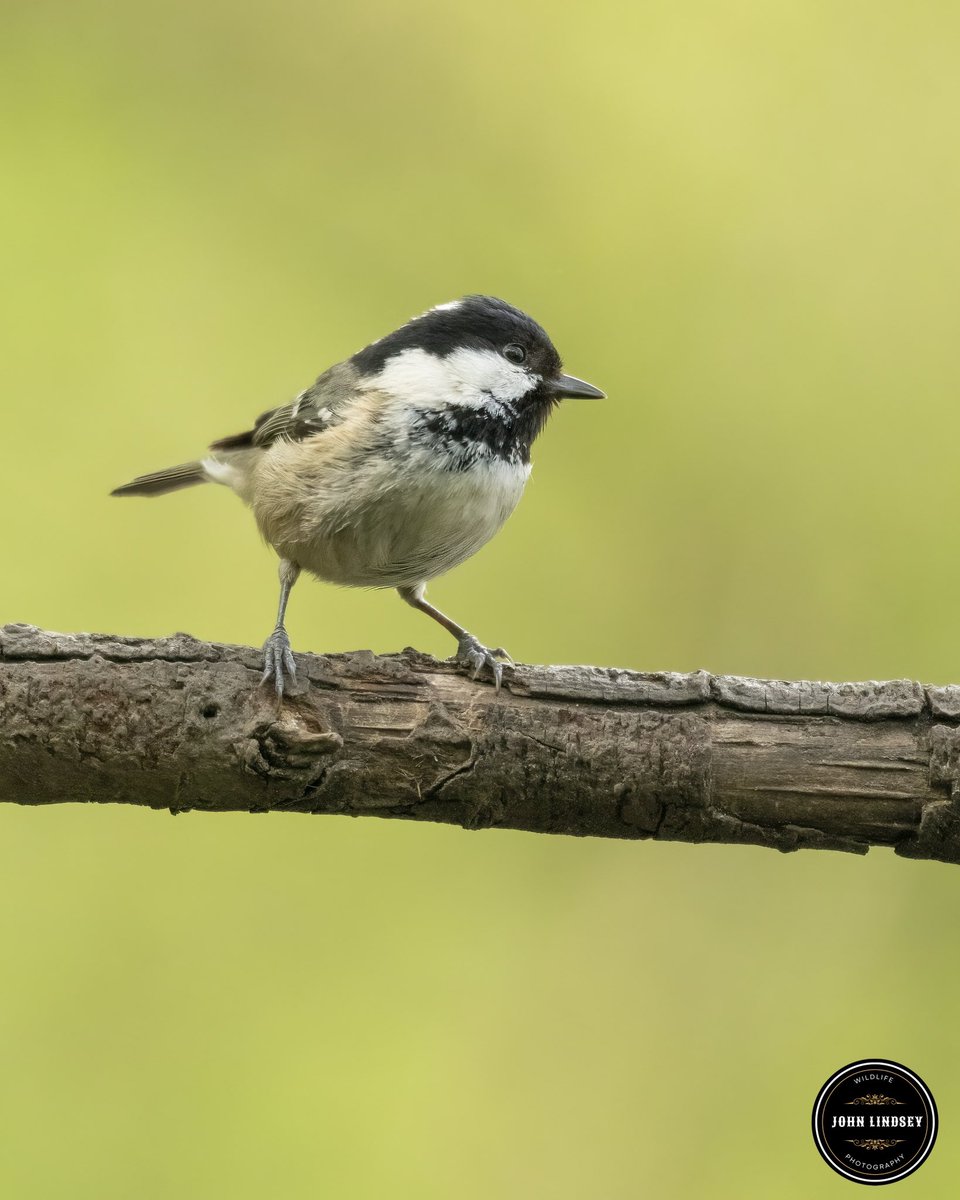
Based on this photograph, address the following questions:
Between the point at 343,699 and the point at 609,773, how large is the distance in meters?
0.43

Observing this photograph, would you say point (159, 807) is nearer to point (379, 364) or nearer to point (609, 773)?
point (609, 773)

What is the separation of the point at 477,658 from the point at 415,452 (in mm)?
460

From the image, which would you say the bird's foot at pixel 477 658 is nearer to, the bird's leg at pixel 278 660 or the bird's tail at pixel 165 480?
the bird's leg at pixel 278 660

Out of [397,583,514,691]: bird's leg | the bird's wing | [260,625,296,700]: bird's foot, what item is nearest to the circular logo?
[397,583,514,691]: bird's leg

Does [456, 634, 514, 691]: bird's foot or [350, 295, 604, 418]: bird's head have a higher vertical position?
[350, 295, 604, 418]: bird's head

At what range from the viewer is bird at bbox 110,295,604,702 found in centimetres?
226

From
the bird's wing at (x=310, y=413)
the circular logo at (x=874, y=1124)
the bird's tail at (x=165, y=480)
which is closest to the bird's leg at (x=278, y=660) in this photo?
the bird's wing at (x=310, y=413)

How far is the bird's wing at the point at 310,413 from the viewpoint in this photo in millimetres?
2461

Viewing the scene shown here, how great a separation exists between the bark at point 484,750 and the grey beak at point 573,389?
88 centimetres

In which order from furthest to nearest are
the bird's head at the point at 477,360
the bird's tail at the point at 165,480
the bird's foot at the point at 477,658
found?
the bird's tail at the point at 165,480 → the bird's head at the point at 477,360 → the bird's foot at the point at 477,658

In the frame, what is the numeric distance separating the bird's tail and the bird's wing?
9.3 inches

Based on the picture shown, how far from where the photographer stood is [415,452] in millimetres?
2256

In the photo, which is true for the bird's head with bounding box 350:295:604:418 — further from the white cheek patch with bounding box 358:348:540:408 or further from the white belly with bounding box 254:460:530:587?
the white belly with bounding box 254:460:530:587

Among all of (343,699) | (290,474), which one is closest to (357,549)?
(290,474)
